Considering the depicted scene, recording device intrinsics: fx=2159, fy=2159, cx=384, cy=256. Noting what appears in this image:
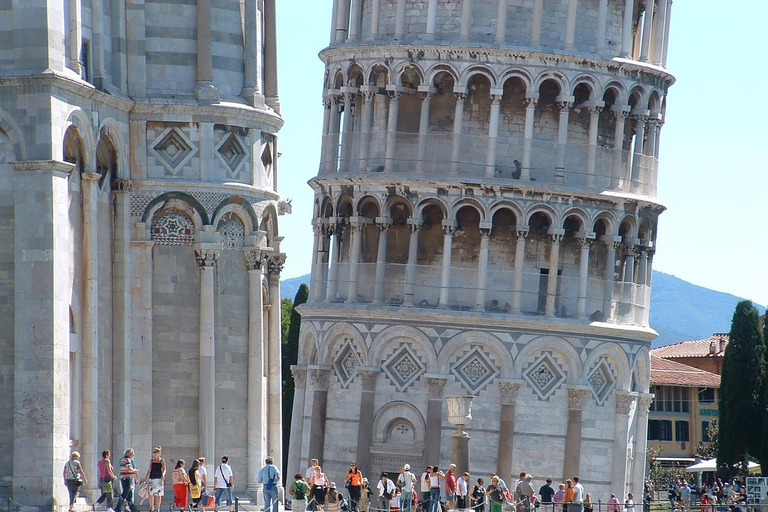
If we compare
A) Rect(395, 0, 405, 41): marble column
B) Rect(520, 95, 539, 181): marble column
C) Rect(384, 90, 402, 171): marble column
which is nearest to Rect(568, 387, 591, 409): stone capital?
Rect(520, 95, 539, 181): marble column

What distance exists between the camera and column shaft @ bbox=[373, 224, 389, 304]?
274 ft

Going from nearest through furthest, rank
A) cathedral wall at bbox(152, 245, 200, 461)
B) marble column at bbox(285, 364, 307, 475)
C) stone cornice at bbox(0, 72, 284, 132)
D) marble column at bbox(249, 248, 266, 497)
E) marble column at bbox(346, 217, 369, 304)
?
stone cornice at bbox(0, 72, 284, 132), cathedral wall at bbox(152, 245, 200, 461), marble column at bbox(249, 248, 266, 497), marble column at bbox(346, 217, 369, 304), marble column at bbox(285, 364, 307, 475)

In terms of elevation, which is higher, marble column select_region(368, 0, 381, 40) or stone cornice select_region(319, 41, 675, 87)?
A: marble column select_region(368, 0, 381, 40)

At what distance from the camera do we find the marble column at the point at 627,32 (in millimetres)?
84938

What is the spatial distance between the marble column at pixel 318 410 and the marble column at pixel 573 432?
31.6 feet

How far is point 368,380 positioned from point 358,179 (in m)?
7.80

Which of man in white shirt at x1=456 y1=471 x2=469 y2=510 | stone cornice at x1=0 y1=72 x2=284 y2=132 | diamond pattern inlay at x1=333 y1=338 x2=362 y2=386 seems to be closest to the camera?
stone cornice at x1=0 y1=72 x2=284 y2=132

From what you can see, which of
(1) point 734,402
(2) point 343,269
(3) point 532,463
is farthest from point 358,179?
(1) point 734,402

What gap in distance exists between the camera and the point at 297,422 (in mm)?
86812

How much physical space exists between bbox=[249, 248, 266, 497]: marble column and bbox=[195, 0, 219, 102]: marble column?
4039 millimetres

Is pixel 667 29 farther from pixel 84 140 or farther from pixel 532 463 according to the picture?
pixel 84 140

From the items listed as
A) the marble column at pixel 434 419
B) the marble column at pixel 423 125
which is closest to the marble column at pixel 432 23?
the marble column at pixel 423 125

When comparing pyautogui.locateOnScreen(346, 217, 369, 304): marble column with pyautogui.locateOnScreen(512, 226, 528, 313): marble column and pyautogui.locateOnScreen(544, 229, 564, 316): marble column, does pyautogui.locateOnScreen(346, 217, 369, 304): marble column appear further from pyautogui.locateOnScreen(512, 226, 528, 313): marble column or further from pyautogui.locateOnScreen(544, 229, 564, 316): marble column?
pyautogui.locateOnScreen(544, 229, 564, 316): marble column

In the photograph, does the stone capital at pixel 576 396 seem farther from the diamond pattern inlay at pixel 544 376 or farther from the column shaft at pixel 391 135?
the column shaft at pixel 391 135
